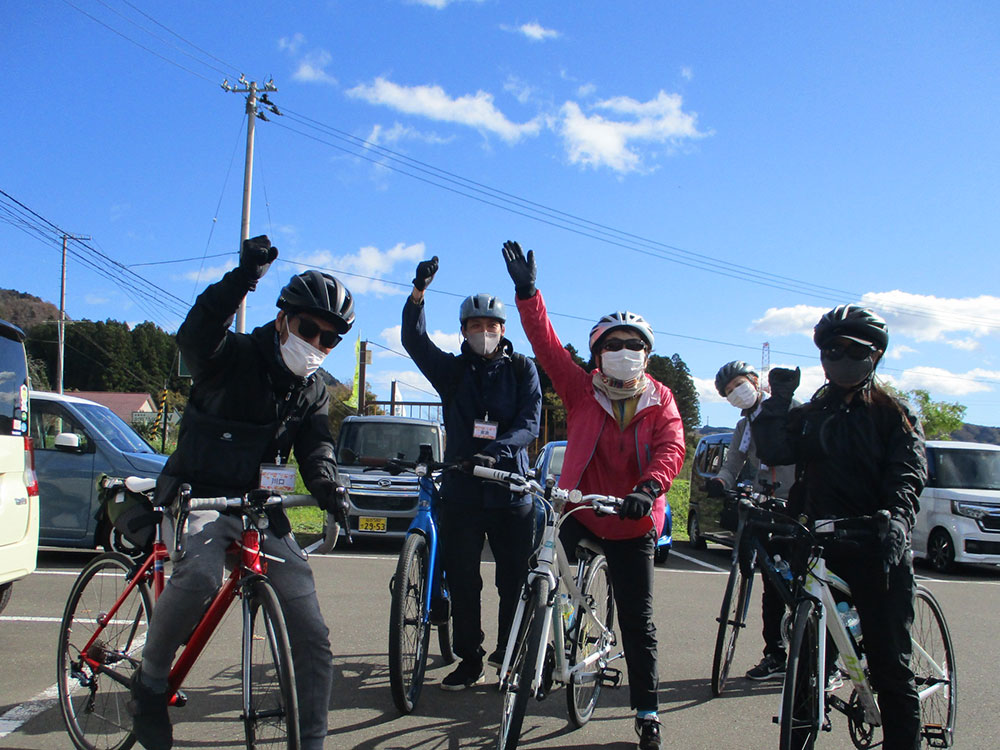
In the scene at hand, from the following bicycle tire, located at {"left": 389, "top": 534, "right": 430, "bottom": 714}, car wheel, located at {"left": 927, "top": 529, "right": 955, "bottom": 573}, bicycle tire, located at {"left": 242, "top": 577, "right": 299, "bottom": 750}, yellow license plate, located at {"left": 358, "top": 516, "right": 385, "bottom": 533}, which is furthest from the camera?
car wheel, located at {"left": 927, "top": 529, "right": 955, "bottom": 573}

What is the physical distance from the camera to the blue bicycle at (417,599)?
13.0ft

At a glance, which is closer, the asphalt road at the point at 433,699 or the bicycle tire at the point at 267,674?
the bicycle tire at the point at 267,674

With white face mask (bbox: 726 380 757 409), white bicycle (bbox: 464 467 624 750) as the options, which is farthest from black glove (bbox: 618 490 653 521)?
white face mask (bbox: 726 380 757 409)

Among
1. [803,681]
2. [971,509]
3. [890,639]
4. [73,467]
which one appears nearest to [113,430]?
[73,467]

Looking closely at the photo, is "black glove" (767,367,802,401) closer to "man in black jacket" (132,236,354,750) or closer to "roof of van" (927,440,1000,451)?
"man in black jacket" (132,236,354,750)

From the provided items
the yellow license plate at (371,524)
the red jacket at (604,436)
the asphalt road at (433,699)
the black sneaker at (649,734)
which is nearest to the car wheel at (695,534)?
the yellow license plate at (371,524)

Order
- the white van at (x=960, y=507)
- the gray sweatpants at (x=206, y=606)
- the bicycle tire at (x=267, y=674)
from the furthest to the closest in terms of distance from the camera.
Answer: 1. the white van at (x=960, y=507)
2. the gray sweatpants at (x=206, y=606)
3. the bicycle tire at (x=267, y=674)

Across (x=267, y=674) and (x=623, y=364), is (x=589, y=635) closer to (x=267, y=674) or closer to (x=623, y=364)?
(x=623, y=364)

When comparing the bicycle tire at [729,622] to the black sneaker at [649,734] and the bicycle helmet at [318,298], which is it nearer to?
the black sneaker at [649,734]

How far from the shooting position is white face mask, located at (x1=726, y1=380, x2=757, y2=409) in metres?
5.27

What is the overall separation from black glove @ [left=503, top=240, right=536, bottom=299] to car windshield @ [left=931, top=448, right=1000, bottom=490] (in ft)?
33.3

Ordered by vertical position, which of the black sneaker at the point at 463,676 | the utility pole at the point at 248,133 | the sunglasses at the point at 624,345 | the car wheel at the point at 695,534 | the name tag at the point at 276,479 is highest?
the utility pole at the point at 248,133

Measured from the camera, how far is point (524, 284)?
393 cm

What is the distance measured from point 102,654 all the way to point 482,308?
2531 mm
